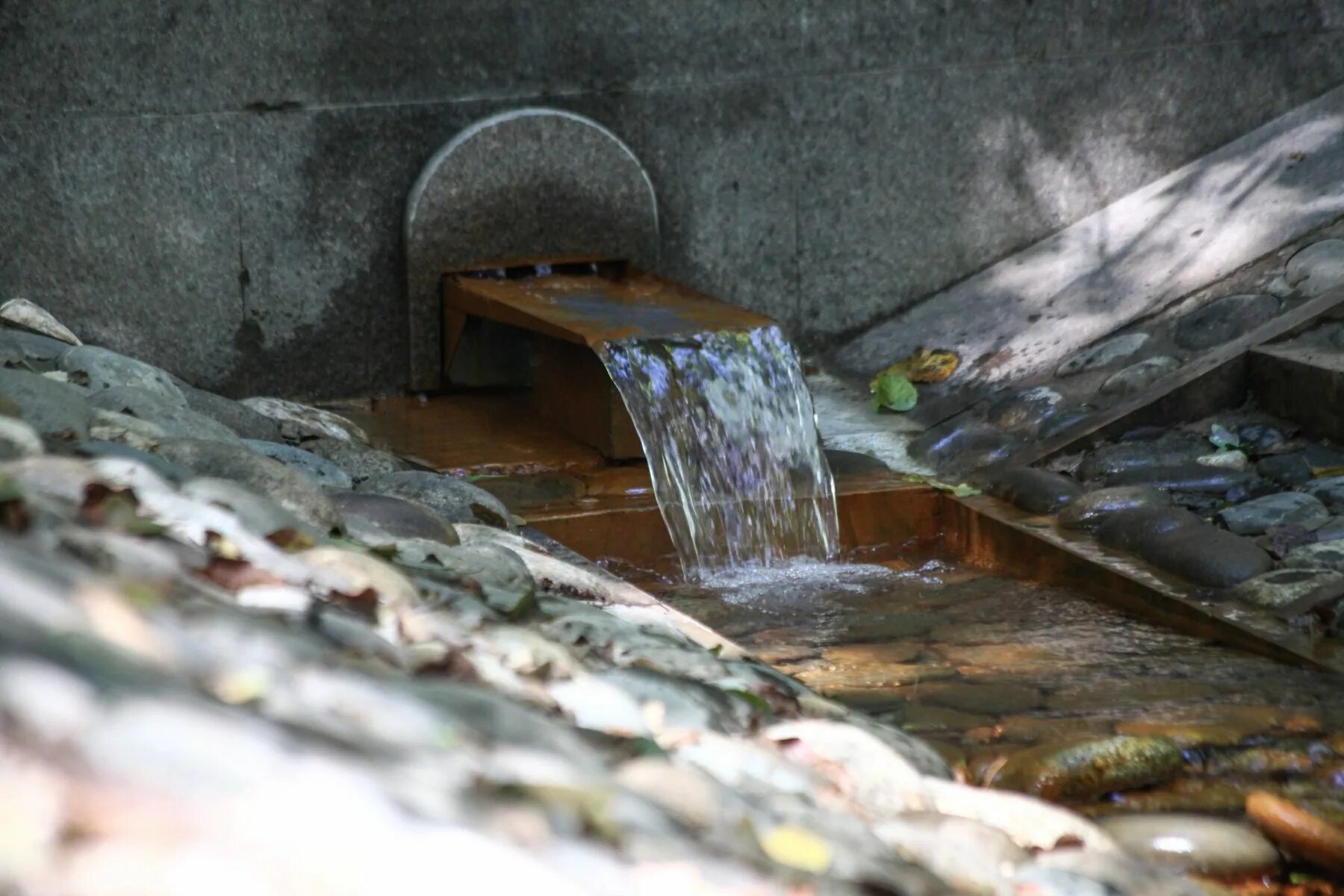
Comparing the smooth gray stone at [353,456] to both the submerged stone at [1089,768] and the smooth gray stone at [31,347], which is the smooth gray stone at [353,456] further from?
the submerged stone at [1089,768]

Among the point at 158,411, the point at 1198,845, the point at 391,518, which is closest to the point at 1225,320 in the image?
the point at 1198,845

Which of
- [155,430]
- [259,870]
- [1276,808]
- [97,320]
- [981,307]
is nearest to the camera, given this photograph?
[259,870]

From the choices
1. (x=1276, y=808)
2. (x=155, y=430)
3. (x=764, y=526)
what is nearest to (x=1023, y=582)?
(x=764, y=526)

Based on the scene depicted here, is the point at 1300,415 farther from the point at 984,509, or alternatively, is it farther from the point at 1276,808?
the point at 1276,808

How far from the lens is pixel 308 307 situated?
6.70m

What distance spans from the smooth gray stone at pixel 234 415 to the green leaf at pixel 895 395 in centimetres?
251

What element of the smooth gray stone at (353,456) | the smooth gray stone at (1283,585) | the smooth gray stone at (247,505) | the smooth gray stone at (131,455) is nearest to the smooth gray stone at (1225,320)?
the smooth gray stone at (1283,585)

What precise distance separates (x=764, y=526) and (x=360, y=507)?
2063 mm

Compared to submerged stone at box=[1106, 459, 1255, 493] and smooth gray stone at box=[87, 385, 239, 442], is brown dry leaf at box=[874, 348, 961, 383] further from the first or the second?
smooth gray stone at box=[87, 385, 239, 442]

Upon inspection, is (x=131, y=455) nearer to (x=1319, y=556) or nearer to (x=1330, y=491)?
(x=1319, y=556)

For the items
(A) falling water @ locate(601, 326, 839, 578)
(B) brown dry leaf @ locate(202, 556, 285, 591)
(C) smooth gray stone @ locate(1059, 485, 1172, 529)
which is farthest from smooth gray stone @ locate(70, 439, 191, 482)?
(C) smooth gray stone @ locate(1059, 485, 1172, 529)

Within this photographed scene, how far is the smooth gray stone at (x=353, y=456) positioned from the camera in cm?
549

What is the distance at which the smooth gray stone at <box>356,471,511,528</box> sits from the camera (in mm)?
4738

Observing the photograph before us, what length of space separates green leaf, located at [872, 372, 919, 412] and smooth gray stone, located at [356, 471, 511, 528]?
2258 millimetres
